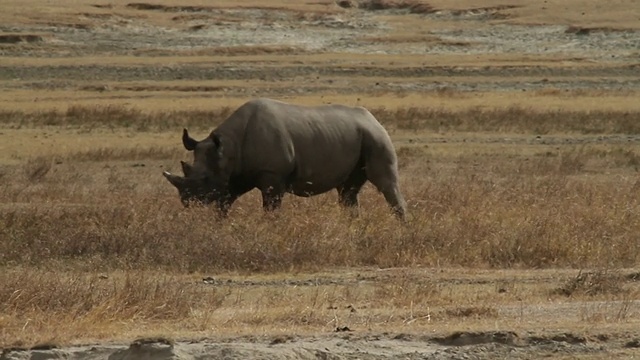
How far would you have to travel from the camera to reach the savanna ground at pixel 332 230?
9695mm

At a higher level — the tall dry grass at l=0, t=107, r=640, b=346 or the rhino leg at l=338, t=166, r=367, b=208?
the tall dry grass at l=0, t=107, r=640, b=346

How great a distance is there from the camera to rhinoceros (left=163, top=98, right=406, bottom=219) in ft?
53.9

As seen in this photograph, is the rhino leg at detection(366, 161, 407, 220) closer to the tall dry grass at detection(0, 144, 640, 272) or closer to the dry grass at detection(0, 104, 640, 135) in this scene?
the tall dry grass at detection(0, 144, 640, 272)

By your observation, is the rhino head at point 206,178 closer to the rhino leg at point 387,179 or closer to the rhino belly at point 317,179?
the rhino belly at point 317,179

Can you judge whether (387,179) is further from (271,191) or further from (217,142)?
(217,142)

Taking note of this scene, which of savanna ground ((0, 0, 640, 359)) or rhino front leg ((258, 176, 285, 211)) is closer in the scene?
savanna ground ((0, 0, 640, 359))

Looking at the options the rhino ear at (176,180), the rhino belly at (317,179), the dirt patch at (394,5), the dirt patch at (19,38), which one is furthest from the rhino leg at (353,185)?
the dirt patch at (394,5)

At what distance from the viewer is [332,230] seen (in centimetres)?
1409

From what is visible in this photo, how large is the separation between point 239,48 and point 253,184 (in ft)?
120

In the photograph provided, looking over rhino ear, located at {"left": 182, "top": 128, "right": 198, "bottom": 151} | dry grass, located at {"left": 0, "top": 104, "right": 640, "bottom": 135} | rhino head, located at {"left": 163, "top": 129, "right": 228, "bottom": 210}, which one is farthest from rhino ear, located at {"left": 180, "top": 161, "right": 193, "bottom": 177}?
dry grass, located at {"left": 0, "top": 104, "right": 640, "bottom": 135}

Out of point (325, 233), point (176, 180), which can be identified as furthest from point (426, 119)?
point (325, 233)

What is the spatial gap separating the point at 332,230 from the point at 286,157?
2557 mm

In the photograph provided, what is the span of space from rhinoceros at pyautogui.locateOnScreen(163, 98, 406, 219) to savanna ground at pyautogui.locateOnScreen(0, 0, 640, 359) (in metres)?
0.35

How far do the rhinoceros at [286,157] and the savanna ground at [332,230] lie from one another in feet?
1.16
